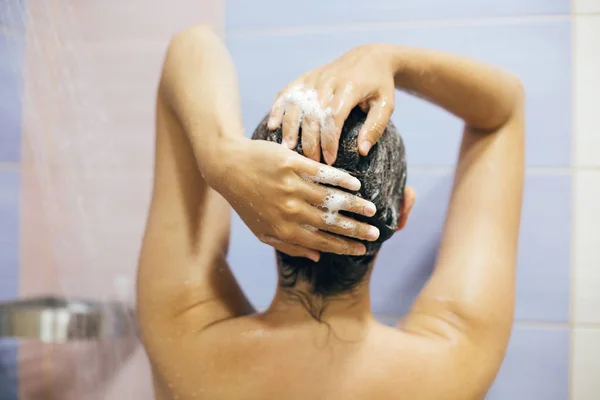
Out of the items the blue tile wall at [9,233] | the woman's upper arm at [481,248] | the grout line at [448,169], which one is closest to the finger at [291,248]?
the woman's upper arm at [481,248]

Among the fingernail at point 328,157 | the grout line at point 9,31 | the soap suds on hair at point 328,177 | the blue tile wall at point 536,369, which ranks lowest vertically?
the blue tile wall at point 536,369

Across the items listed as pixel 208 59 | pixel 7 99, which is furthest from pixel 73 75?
pixel 208 59

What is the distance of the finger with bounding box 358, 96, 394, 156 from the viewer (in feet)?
1.77

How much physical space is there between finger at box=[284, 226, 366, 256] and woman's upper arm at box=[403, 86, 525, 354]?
0.72ft

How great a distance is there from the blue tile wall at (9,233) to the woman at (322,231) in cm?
47

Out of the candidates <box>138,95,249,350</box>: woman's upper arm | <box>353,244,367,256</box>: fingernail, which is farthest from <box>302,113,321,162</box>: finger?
<box>138,95,249,350</box>: woman's upper arm

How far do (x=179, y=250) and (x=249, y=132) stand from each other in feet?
1.30

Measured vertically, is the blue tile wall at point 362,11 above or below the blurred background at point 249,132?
above

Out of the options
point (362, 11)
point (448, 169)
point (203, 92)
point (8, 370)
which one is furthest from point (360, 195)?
point (8, 370)

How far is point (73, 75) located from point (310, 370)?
0.81 metres

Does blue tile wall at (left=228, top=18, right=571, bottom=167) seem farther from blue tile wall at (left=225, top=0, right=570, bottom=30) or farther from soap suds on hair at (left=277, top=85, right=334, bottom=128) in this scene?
soap suds on hair at (left=277, top=85, right=334, bottom=128)

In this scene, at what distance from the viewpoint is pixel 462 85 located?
0.73m

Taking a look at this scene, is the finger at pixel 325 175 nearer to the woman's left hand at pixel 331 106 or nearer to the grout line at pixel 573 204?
the woman's left hand at pixel 331 106

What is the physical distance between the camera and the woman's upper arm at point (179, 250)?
0.69 meters
